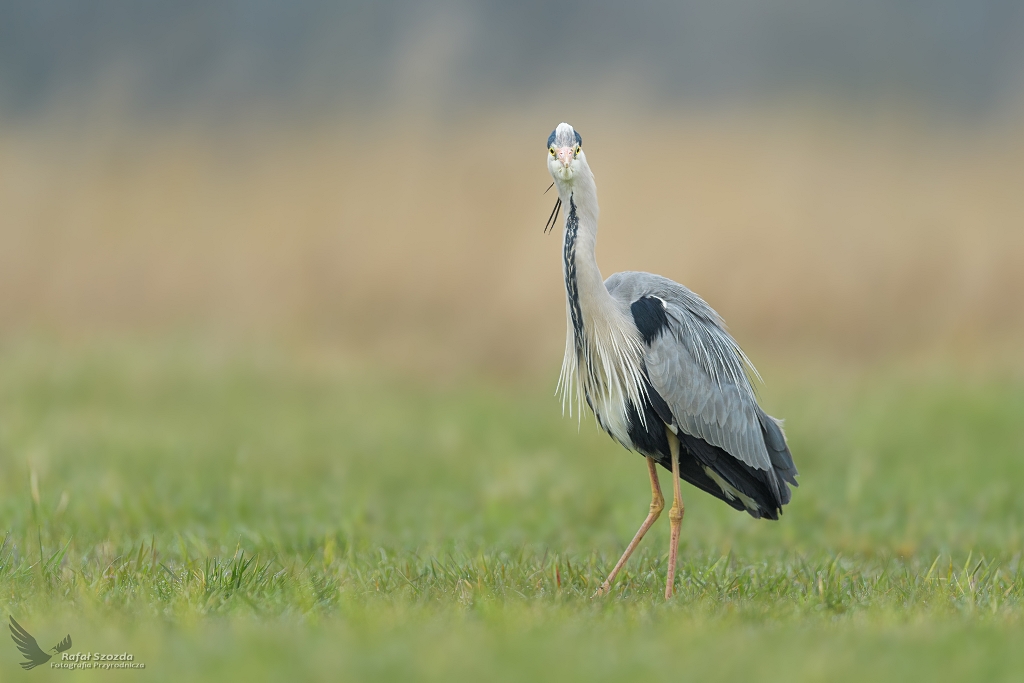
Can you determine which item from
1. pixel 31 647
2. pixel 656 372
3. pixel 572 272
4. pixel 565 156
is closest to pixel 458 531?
pixel 656 372

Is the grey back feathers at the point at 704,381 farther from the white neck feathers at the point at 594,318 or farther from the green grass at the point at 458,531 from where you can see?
the green grass at the point at 458,531

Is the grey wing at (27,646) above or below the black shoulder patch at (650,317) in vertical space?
below

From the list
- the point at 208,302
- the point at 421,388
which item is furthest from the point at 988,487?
the point at 208,302

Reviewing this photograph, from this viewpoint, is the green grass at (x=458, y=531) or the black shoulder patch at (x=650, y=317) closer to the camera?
the green grass at (x=458, y=531)

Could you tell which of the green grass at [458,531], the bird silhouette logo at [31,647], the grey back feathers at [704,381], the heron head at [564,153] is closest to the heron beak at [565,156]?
the heron head at [564,153]

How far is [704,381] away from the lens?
18.6 feet

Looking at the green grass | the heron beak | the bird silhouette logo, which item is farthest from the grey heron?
the bird silhouette logo

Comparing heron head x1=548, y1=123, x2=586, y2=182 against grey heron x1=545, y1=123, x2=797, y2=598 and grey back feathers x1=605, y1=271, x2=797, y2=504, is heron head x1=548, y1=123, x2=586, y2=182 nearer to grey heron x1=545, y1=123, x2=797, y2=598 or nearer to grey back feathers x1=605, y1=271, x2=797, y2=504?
grey heron x1=545, y1=123, x2=797, y2=598

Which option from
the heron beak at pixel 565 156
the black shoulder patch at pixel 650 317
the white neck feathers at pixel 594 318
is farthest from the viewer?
the black shoulder patch at pixel 650 317

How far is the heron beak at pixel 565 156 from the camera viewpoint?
544 centimetres

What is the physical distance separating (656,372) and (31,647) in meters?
3.08

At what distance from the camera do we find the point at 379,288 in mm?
13750

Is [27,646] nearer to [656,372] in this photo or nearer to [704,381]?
[656,372]

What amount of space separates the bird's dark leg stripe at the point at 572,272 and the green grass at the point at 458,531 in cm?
118
